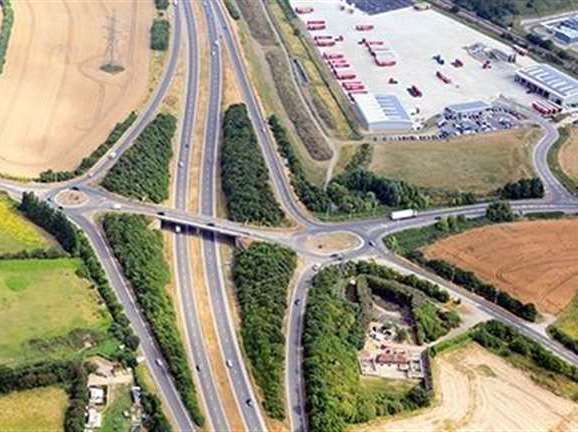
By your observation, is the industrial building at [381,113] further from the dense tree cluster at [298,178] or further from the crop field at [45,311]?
the crop field at [45,311]

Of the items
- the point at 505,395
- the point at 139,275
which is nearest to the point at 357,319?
the point at 505,395

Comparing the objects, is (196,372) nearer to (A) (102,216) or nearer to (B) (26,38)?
(A) (102,216)

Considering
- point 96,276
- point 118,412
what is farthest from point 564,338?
point 96,276

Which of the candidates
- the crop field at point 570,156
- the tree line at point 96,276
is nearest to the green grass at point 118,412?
the tree line at point 96,276

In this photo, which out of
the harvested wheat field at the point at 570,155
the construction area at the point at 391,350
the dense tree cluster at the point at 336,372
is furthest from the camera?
the harvested wheat field at the point at 570,155

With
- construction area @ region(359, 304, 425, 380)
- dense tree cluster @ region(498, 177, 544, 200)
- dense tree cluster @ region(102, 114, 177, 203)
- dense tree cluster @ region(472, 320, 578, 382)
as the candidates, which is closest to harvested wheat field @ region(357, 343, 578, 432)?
dense tree cluster @ region(472, 320, 578, 382)

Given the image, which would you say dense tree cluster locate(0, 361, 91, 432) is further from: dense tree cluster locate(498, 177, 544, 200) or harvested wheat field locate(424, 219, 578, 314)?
dense tree cluster locate(498, 177, 544, 200)
